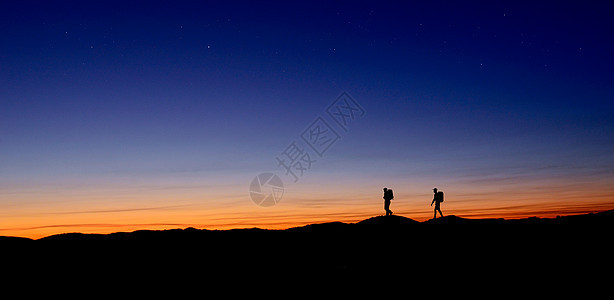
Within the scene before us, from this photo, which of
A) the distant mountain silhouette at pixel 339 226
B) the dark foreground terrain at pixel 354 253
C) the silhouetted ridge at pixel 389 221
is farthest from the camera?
the silhouetted ridge at pixel 389 221

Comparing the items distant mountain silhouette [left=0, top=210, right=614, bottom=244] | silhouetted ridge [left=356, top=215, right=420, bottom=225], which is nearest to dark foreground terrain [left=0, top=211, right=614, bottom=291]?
distant mountain silhouette [left=0, top=210, right=614, bottom=244]

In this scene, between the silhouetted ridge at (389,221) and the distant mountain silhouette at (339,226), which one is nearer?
the distant mountain silhouette at (339,226)

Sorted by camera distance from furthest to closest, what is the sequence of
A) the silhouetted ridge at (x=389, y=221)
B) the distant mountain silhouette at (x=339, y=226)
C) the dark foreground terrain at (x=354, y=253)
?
the silhouetted ridge at (x=389, y=221)
the distant mountain silhouette at (x=339, y=226)
the dark foreground terrain at (x=354, y=253)

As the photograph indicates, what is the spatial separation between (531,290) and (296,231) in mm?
12050

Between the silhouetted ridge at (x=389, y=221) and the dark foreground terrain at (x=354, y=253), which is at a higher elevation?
the silhouetted ridge at (x=389, y=221)

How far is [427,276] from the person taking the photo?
649 inches

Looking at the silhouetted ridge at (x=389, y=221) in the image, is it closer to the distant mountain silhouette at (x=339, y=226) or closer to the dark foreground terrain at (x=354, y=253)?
the distant mountain silhouette at (x=339, y=226)

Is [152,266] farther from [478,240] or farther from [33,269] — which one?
[478,240]

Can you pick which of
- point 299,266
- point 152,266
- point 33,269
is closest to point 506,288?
point 299,266

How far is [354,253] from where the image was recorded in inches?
747

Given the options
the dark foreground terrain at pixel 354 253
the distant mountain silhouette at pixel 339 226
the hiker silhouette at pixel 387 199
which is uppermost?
the hiker silhouette at pixel 387 199

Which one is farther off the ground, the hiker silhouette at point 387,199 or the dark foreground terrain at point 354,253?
the hiker silhouette at point 387,199

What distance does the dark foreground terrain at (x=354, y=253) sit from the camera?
16.7 metres

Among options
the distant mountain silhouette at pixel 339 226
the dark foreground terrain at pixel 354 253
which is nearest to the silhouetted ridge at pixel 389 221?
the distant mountain silhouette at pixel 339 226
